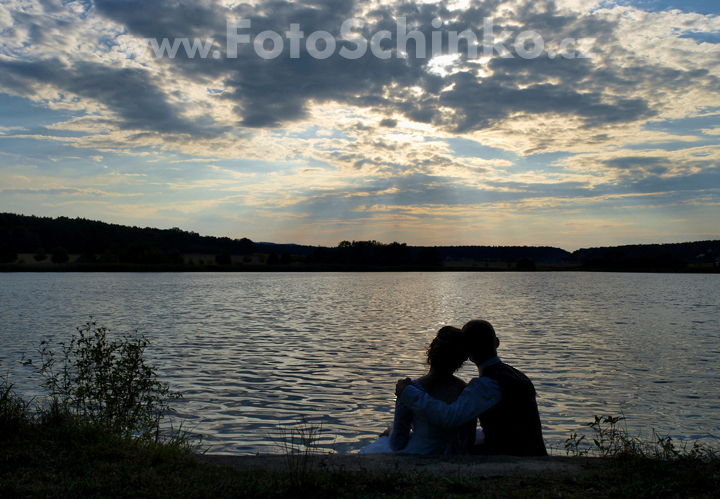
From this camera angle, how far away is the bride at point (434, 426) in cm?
498

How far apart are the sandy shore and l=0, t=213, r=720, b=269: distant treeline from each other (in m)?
142

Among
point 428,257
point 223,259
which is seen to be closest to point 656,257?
point 428,257

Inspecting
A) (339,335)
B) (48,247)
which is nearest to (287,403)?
(339,335)

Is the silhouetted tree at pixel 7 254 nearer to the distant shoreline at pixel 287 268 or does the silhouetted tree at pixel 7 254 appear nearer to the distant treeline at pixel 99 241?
the distant treeline at pixel 99 241

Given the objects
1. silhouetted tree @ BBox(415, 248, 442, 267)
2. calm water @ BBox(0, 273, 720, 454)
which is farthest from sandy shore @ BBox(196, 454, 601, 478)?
silhouetted tree @ BBox(415, 248, 442, 267)

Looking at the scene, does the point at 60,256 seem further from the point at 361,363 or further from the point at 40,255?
the point at 361,363

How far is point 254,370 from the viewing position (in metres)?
13.4

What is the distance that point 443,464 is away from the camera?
210 inches

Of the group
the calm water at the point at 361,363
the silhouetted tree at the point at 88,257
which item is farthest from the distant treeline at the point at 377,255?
the calm water at the point at 361,363

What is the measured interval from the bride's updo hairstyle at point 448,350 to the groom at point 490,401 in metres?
0.24

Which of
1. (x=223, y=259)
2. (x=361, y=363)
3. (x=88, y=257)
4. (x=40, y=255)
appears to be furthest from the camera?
(x=223, y=259)

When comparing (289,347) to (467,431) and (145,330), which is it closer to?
(145,330)

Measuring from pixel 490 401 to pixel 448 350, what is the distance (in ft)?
2.28

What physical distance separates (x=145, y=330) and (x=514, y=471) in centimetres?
1901
